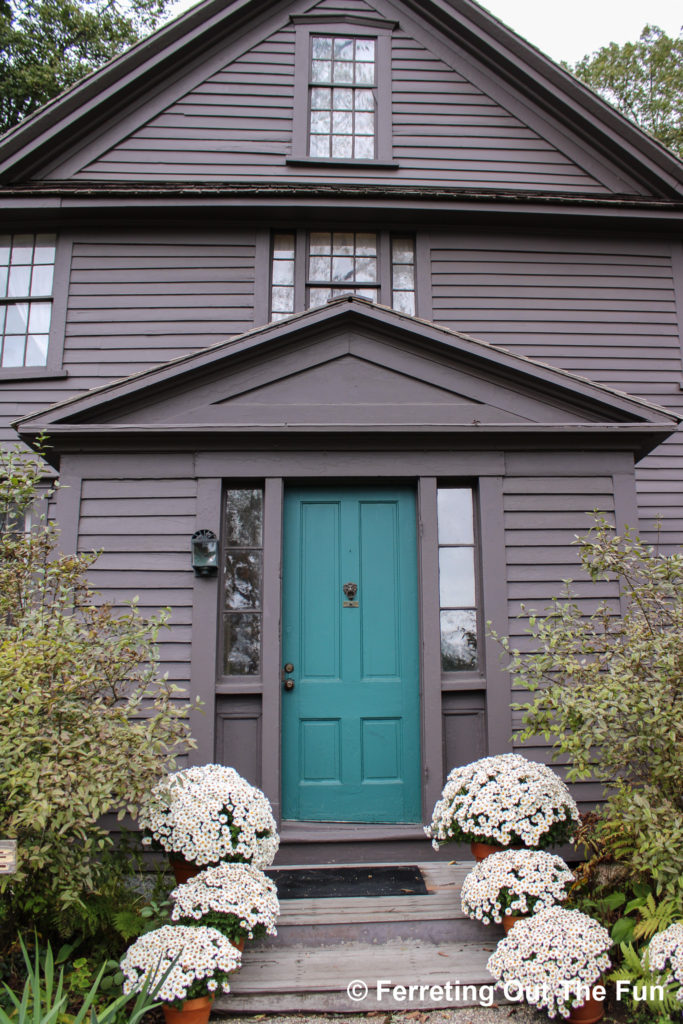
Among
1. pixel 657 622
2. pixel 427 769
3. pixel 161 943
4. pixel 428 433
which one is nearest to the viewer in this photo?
pixel 161 943

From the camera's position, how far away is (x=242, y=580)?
539 centimetres

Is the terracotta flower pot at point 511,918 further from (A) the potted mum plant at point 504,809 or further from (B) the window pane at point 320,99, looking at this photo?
(B) the window pane at point 320,99

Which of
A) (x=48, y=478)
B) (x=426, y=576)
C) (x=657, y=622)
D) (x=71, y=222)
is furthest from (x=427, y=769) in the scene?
(x=71, y=222)

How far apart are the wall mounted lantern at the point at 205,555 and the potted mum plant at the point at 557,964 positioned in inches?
118

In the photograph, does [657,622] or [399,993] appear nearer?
[399,993]

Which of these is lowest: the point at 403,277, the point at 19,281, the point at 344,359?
the point at 344,359

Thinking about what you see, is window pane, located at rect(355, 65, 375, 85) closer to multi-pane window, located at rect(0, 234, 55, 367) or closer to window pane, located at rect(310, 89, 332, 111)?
window pane, located at rect(310, 89, 332, 111)

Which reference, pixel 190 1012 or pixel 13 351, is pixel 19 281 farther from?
pixel 190 1012

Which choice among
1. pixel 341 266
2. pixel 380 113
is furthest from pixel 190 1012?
pixel 380 113

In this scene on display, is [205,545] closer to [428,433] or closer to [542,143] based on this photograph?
[428,433]

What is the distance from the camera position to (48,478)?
262 inches

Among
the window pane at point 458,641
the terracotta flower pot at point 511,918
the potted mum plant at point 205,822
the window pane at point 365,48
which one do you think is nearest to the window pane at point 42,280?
the window pane at point 365,48

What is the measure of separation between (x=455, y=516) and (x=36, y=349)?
15.8 feet

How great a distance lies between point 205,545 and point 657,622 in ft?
10.3
